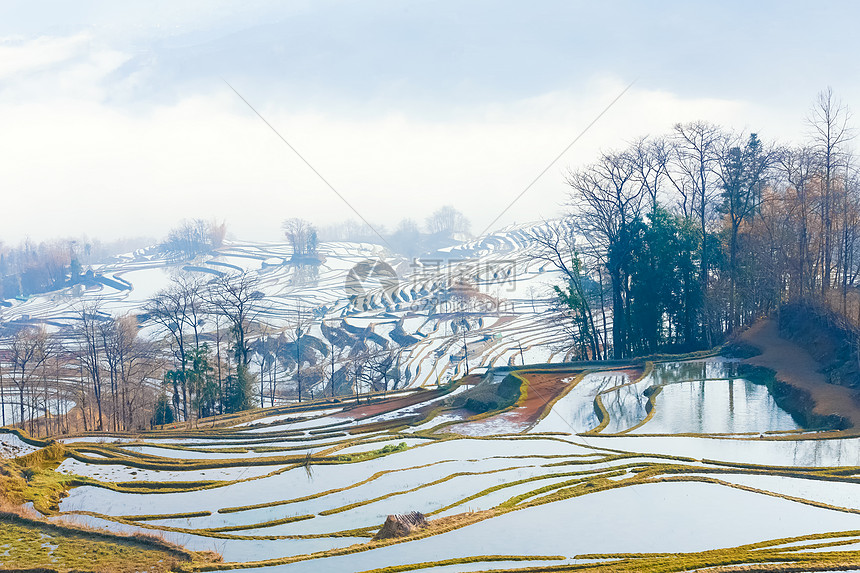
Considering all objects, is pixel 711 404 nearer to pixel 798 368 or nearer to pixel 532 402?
pixel 798 368

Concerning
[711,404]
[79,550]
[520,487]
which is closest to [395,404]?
[711,404]

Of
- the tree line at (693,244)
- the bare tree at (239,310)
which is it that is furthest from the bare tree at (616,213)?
Answer: the bare tree at (239,310)

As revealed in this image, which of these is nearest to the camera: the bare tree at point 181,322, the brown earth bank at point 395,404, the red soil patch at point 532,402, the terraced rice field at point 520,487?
the terraced rice field at point 520,487

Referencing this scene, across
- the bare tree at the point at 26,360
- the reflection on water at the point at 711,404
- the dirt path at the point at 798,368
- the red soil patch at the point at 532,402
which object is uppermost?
the dirt path at the point at 798,368

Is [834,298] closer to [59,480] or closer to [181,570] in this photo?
[181,570]

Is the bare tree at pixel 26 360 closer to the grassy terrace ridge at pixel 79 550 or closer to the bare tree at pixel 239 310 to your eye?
the bare tree at pixel 239 310

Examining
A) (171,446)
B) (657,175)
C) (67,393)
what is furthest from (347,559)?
(67,393)
